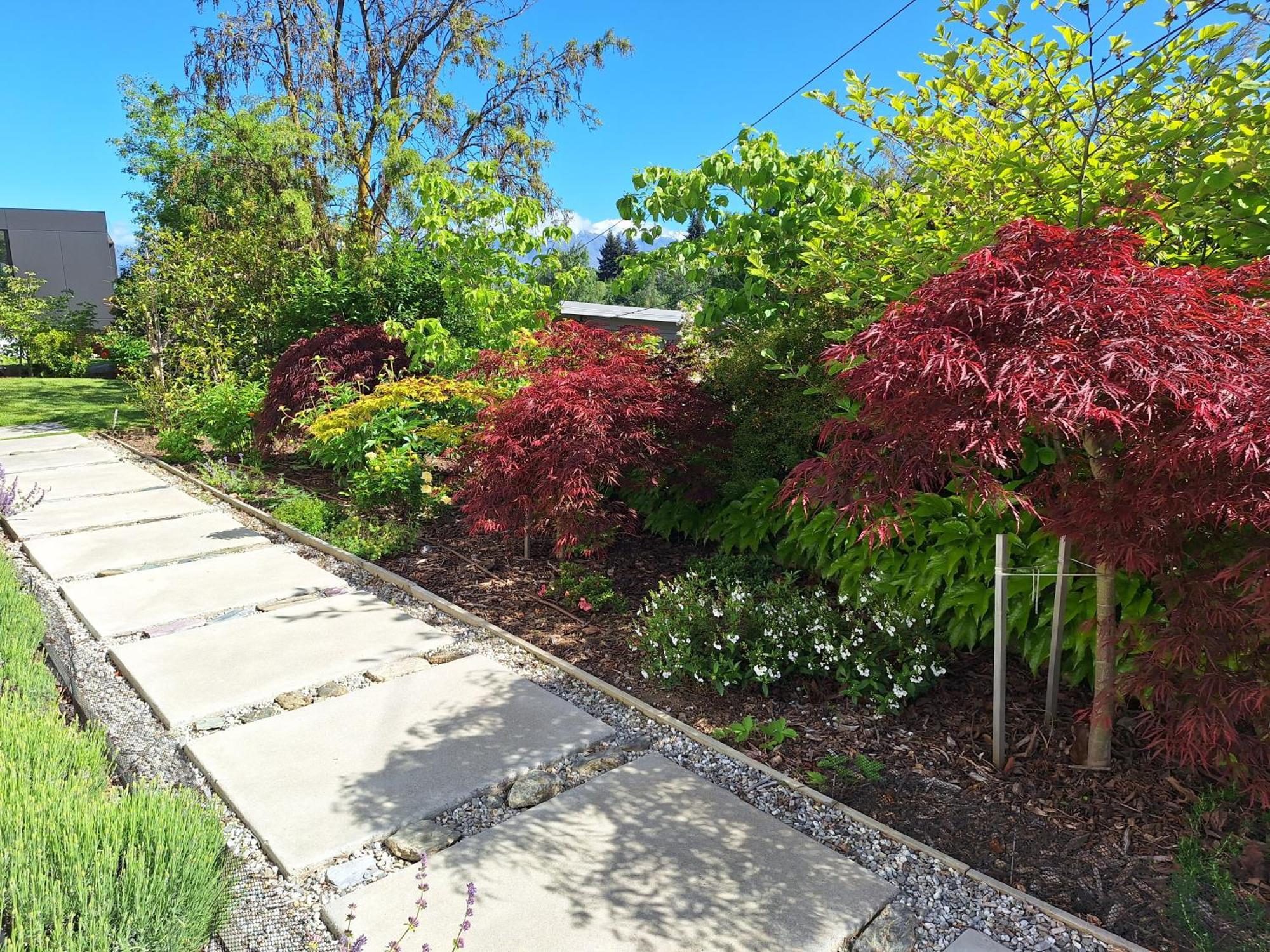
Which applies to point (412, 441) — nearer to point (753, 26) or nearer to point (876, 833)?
point (876, 833)

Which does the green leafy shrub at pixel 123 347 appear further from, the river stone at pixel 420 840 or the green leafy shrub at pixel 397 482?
the river stone at pixel 420 840

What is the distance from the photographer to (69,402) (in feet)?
43.3

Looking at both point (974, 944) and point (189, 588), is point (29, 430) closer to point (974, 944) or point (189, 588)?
point (189, 588)

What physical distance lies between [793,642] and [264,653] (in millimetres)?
2362

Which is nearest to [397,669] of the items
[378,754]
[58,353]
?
[378,754]

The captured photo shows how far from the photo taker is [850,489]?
2312 mm

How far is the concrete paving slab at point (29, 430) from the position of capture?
9.99 m

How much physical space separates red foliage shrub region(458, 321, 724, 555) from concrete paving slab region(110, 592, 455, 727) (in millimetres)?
783

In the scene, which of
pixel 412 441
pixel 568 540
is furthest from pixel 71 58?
pixel 568 540

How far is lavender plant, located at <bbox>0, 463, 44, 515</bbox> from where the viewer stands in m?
5.79

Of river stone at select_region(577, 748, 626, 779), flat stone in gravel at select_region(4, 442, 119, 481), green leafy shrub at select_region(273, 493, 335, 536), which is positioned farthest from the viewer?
flat stone in gravel at select_region(4, 442, 119, 481)

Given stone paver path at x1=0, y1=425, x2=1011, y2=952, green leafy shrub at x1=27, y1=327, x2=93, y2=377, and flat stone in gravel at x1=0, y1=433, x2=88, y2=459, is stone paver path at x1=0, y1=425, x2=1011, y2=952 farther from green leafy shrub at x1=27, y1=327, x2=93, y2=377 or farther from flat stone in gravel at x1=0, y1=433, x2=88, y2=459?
green leafy shrub at x1=27, y1=327, x2=93, y2=377

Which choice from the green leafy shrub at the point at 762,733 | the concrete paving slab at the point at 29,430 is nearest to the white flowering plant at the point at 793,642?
the green leafy shrub at the point at 762,733

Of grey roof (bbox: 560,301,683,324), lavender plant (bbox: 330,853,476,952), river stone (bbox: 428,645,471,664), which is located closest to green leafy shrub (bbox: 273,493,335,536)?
river stone (bbox: 428,645,471,664)
